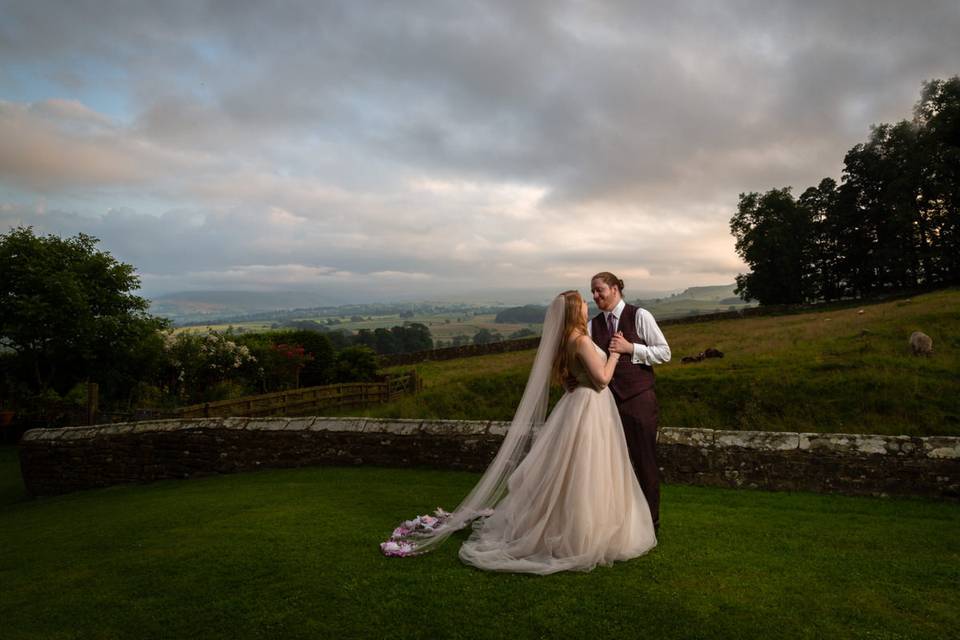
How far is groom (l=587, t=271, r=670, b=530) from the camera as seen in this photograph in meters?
5.33

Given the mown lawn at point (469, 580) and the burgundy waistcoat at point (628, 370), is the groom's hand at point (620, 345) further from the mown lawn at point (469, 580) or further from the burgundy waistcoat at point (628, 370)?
the mown lawn at point (469, 580)

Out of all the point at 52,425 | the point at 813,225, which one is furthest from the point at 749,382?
the point at 813,225

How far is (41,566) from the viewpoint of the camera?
19.1ft

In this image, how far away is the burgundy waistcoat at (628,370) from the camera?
542 cm

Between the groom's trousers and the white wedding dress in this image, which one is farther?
the groom's trousers

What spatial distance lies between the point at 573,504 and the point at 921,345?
12.0 meters

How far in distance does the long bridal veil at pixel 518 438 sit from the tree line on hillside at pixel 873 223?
39.5 meters

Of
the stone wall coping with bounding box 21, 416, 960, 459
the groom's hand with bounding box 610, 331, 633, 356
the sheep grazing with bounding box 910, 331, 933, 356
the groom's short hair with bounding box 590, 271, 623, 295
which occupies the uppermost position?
the groom's short hair with bounding box 590, 271, 623, 295

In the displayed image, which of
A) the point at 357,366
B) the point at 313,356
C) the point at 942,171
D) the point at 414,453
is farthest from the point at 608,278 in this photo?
the point at 942,171

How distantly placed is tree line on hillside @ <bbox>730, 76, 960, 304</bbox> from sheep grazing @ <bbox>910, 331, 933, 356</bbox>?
28.4m

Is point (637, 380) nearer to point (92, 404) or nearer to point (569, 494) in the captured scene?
point (569, 494)

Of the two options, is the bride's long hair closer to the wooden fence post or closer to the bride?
the bride

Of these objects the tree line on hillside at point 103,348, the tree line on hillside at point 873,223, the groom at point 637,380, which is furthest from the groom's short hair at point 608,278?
the tree line on hillside at point 873,223

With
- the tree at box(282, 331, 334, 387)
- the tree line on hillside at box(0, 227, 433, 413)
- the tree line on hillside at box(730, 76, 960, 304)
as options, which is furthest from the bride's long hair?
the tree line on hillside at box(730, 76, 960, 304)
